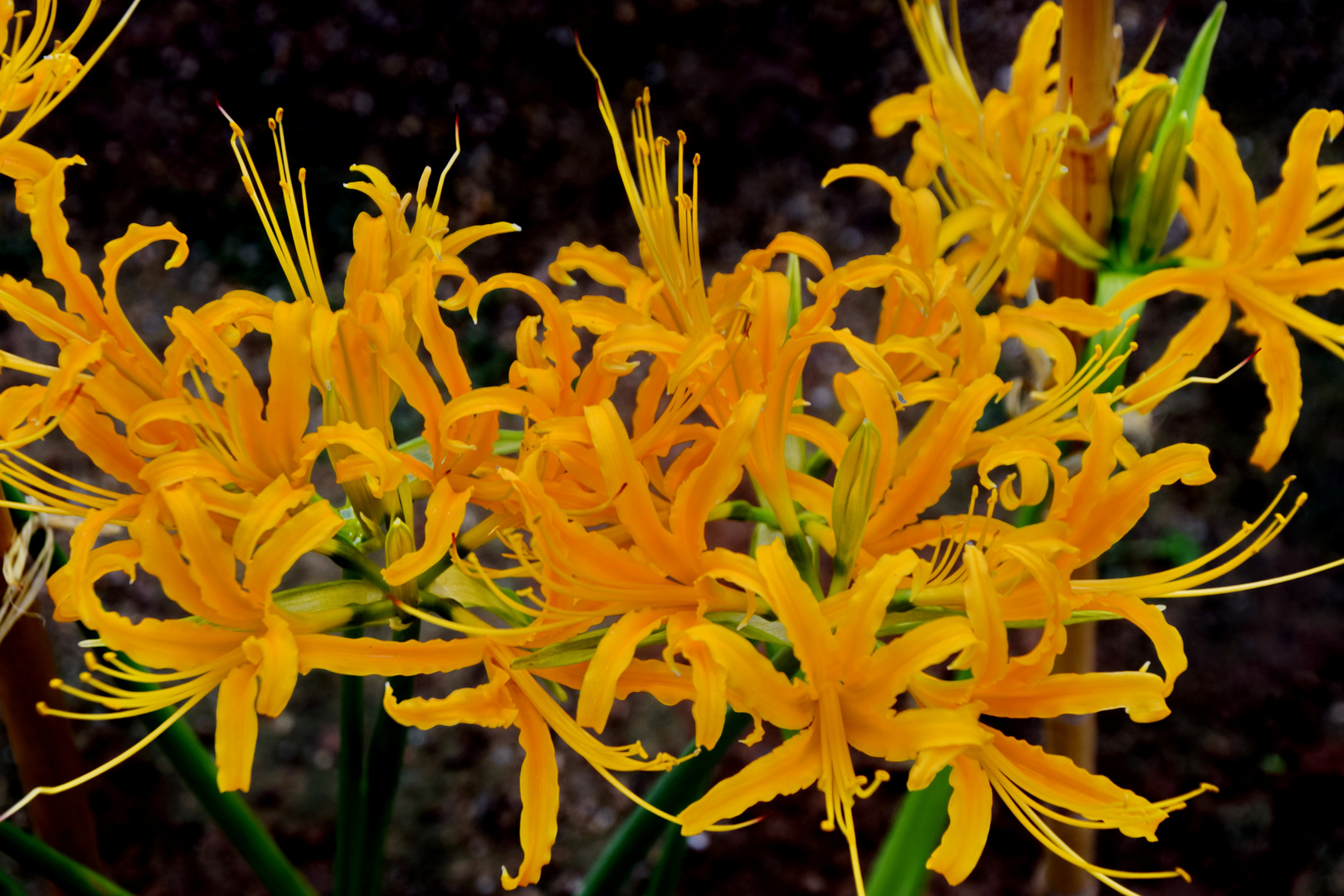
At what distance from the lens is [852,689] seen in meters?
0.42

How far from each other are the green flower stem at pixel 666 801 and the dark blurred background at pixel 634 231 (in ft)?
1.84

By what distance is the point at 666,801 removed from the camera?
0.55m

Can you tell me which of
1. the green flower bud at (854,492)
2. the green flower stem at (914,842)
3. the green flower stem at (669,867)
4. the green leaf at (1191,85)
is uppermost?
the green leaf at (1191,85)

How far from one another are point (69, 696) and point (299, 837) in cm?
27

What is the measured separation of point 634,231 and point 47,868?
0.93m

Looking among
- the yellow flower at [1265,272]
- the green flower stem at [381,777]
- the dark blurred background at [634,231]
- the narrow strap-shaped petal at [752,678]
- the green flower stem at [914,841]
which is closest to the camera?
the narrow strap-shaped petal at [752,678]

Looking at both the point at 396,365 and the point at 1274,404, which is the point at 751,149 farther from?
the point at 396,365

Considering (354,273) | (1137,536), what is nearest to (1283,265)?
(354,273)

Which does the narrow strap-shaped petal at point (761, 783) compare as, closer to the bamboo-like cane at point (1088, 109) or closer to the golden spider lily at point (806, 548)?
the golden spider lily at point (806, 548)

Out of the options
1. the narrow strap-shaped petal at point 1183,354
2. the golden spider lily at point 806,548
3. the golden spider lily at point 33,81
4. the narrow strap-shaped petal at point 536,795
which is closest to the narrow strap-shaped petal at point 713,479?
the golden spider lily at point 806,548

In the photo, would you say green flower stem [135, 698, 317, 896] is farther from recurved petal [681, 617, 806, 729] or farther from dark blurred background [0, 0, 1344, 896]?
dark blurred background [0, 0, 1344, 896]

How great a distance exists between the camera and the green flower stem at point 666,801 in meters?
0.53

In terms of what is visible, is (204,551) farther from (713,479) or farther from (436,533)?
(713,479)

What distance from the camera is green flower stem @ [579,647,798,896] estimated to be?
529 millimetres
